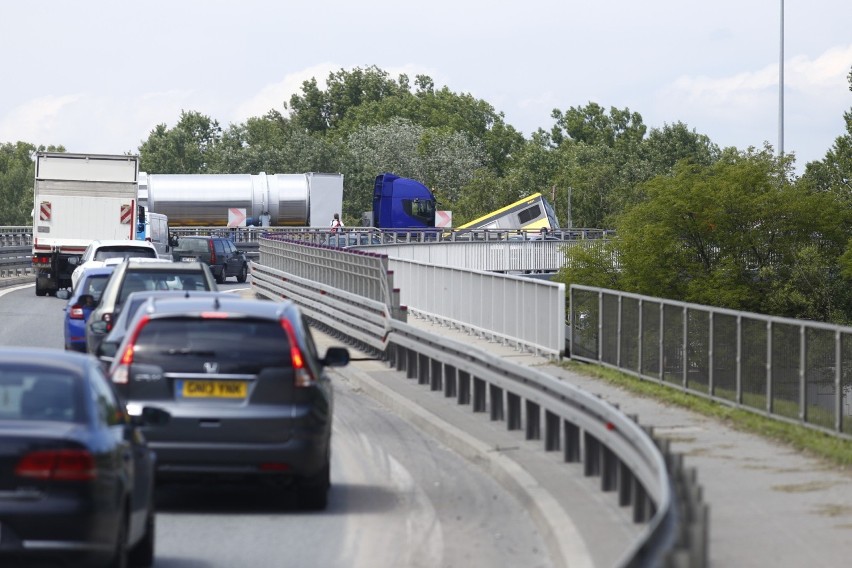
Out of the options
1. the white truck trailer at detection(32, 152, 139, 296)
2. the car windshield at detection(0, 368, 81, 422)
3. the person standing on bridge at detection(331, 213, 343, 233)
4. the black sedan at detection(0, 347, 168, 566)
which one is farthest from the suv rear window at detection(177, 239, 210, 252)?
the car windshield at detection(0, 368, 81, 422)

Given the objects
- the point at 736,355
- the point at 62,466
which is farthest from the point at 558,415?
the point at 62,466

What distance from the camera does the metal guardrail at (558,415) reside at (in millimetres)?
6461

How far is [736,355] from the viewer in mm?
17438

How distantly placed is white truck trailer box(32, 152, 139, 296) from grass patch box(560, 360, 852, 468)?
23.6m

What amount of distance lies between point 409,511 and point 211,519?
4.50 feet

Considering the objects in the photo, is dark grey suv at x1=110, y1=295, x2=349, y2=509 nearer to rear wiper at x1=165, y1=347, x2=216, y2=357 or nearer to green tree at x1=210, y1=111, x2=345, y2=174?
rear wiper at x1=165, y1=347, x2=216, y2=357

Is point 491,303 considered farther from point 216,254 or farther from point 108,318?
Result: point 216,254

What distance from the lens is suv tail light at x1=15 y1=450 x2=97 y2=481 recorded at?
745cm

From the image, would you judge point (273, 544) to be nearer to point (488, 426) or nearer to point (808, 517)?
point (808, 517)

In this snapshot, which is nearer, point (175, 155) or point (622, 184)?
point (622, 184)

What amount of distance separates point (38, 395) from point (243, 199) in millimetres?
65340

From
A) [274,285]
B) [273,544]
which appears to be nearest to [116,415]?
[273,544]

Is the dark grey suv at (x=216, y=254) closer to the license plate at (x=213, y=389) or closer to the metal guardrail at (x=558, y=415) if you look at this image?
the metal guardrail at (x=558, y=415)

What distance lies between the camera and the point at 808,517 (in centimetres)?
1016
